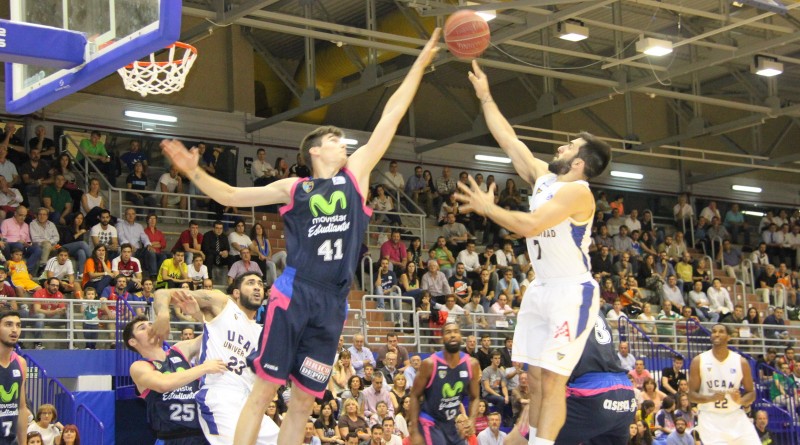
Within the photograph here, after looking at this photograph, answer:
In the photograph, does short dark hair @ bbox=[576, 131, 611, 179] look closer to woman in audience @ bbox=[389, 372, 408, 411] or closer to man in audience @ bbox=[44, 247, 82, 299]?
woman in audience @ bbox=[389, 372, 408, 411]

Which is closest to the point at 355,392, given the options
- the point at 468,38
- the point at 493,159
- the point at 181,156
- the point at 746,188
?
the point at 468,38

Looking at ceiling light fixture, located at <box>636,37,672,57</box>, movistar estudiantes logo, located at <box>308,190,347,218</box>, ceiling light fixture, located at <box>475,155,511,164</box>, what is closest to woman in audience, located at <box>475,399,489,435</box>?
ceiling light fixture, located at <box>636,37,672,57</box>

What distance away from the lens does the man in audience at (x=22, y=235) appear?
18453mm

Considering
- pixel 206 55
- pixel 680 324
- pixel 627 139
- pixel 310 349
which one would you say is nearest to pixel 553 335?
pixel 310 349

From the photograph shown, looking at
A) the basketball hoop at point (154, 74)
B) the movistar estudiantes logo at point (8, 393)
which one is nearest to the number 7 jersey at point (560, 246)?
the basketball hoop at point (154, 74)

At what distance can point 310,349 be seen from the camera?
276 inches

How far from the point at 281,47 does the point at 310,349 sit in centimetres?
2200

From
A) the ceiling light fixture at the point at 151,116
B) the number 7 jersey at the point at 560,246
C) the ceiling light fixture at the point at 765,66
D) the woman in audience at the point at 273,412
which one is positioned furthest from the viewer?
the ceiling light fixture at the point at 151,116

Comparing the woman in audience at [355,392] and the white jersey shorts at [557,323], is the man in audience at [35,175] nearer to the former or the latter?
the woman in audience at [355,392]

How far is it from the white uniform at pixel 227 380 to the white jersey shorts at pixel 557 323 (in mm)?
2499

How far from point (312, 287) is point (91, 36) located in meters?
2.43

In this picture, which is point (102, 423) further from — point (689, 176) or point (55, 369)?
point (689, 176)

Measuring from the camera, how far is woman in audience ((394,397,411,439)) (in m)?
16.4

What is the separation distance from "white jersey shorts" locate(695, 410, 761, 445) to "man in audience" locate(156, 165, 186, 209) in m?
13.5
